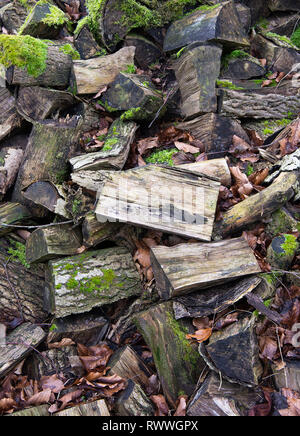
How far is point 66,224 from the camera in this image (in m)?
3.64

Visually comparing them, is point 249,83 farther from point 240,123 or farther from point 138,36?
point 138,36

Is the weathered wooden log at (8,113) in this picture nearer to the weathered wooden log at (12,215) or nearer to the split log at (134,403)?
the weathered wooden log at (12,215)

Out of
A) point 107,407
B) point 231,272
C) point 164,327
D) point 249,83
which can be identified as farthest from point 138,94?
point 107,407

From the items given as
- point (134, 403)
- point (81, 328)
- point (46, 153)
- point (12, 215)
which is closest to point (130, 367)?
point (134, 403)

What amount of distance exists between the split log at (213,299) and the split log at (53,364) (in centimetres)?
101

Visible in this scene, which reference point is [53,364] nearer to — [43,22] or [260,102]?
[260,102]

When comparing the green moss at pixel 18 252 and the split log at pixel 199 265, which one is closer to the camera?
the split log at pixel 199 265

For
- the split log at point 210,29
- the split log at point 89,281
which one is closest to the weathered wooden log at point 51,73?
the split log at point 210,29

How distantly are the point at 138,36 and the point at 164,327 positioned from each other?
355cm

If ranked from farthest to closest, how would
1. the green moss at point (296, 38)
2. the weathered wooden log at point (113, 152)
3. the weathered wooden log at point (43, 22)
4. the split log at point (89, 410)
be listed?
the green moss at point (296, 38), the weathered wooden log at point (43, 22), the weathered wooden log at point (113, 152), the split log at point (89, 410)

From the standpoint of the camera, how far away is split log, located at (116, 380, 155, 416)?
8.97 ft

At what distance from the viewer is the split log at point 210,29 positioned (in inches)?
163

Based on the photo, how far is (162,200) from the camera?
3320 millimetres

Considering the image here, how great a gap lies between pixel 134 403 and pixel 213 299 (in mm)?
1001
